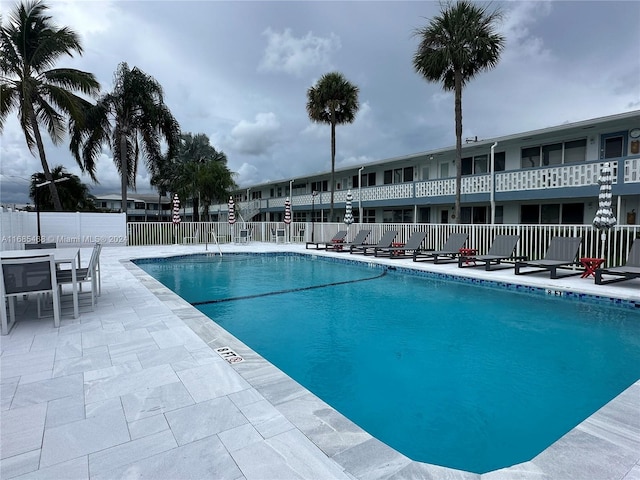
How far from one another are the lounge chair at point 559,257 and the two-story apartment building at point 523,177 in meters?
3.86

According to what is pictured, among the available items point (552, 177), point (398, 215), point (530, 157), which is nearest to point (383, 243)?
point (552, 177)

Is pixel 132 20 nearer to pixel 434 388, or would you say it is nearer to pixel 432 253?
pixel 432 253

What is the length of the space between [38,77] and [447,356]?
18.5m

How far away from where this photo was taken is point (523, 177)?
1379 centimetres

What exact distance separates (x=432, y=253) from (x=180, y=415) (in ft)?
32.6

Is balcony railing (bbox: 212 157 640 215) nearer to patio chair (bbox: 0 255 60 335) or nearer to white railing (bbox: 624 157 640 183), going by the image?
white railing (bbox: 624 157 640 183)

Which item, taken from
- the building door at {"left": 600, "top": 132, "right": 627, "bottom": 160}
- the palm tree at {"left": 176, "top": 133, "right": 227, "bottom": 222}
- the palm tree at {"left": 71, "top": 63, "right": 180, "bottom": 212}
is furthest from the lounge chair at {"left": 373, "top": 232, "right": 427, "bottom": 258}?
the palm tree at {"left": 176, "top": 133, "right": 227, "bottom": 222}

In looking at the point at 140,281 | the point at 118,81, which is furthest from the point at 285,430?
the point at 118,81

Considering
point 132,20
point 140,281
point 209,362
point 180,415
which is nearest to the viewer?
point 180,415

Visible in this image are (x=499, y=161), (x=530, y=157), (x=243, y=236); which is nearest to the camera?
(x=530, y=157)

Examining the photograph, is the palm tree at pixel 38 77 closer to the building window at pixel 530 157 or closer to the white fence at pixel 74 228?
the white fence at pixel 74 228

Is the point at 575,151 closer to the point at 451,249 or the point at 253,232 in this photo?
the point at 451,249

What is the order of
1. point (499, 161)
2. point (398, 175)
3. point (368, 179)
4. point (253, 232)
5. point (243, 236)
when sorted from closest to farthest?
point (499, 161), point (243, 236), point (398, 175), point (253, 232), point (368, 179)

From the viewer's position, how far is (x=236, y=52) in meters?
13.5
